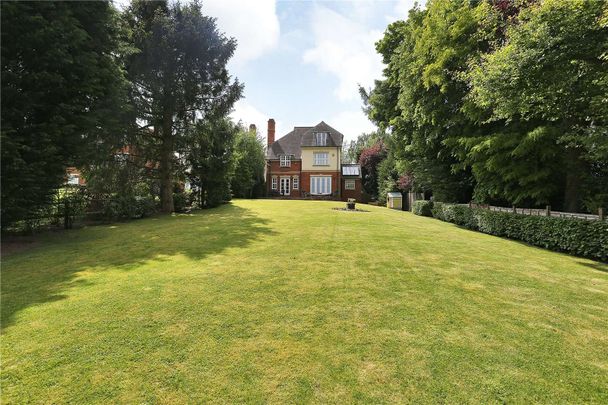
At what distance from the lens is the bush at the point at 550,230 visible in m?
9.03

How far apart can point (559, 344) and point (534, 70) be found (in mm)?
9461

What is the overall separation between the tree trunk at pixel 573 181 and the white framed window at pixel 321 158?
1069 inches

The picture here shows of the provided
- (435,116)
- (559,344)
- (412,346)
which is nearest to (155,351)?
(412,346)

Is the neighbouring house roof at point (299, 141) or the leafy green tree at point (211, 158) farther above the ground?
the neighbouring house roof at point (299, 141)

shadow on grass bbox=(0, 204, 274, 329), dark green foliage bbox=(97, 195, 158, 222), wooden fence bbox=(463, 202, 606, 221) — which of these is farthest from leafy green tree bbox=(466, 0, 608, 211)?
dark green foliage bbox=(97, 195, 158, 222)

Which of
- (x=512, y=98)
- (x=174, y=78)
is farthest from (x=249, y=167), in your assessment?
(x=512, y=98)

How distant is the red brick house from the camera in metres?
38.2

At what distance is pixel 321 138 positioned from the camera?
3819cm

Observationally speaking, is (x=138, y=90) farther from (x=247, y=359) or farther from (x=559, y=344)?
(x=559, y=344)

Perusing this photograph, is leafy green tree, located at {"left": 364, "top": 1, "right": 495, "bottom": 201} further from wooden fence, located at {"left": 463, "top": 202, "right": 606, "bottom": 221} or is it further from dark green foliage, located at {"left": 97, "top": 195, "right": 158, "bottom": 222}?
dark green foliage, located at {"left": 97, "top": 195, "right": 158, "bottom": 222}

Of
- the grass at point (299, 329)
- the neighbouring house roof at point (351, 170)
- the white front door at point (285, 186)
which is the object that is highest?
the neighbouring house roof at point (351, 170)

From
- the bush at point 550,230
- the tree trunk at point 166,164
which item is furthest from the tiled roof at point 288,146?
the bush at point 550,230

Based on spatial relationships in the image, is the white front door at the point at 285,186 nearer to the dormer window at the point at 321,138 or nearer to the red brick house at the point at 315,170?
the red brick house at the point at 315,170

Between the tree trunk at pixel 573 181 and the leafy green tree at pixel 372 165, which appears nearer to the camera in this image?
the tree trunk at pixel 573 181
